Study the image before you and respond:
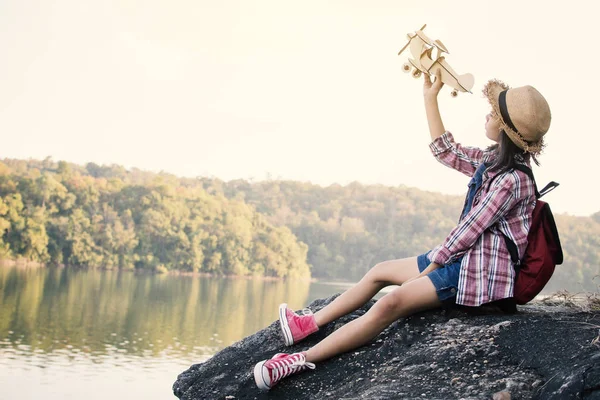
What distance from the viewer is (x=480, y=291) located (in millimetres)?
3654

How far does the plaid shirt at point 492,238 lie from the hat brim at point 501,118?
16 centimetres

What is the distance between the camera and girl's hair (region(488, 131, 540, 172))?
3738mm

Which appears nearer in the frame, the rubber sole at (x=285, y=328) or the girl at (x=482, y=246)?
the girl at (x=482, y=246)

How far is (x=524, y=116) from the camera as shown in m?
3.73

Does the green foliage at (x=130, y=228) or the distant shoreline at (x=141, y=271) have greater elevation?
the green foliage at (x=130, y=228)

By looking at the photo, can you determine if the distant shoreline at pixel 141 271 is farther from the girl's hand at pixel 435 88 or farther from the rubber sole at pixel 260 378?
the rubber sole at pixel 260 378

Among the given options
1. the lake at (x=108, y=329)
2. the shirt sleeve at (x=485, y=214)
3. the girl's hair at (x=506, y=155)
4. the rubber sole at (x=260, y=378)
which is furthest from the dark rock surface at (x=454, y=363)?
the lake at (x=108, y=329)

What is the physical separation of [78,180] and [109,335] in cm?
3992

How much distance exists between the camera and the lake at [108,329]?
21266 mm

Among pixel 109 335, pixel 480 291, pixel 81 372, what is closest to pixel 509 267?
pixel 480 291

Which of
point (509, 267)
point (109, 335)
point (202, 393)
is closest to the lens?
point (509, 267)

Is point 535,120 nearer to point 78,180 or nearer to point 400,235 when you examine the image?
point 78,180

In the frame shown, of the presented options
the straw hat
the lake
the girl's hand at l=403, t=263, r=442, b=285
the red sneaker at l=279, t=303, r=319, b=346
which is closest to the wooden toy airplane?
the straw hat

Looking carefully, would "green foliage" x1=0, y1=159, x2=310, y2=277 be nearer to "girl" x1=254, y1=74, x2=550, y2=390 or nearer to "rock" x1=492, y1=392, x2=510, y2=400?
"girl" x1=254, y1=74, x2=550, y2=390
